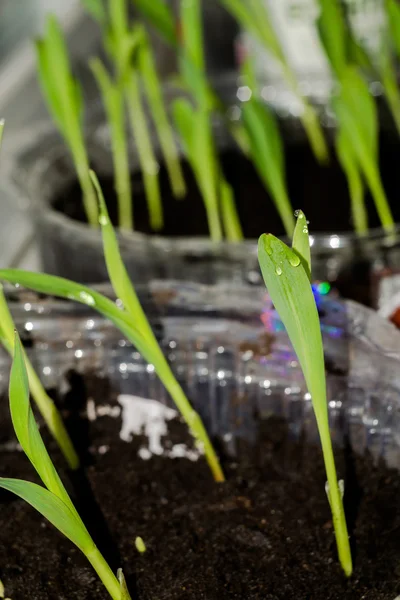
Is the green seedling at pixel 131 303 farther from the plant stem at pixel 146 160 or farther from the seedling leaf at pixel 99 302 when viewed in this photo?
the plant stem at pixel 146 160

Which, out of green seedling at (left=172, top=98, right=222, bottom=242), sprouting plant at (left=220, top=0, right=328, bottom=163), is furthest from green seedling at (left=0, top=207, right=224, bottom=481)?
sprouting plant at (left=220, top=0, right=328, bottom=163)

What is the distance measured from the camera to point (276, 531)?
1.41 ft

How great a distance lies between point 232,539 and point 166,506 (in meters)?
0.05

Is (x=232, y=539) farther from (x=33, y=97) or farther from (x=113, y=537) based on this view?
(x=33, y=97)

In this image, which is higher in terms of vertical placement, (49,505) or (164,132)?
(164,132)

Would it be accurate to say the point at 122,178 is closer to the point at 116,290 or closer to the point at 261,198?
the point at 261,198

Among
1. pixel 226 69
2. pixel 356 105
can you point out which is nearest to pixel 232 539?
pixel 356 105

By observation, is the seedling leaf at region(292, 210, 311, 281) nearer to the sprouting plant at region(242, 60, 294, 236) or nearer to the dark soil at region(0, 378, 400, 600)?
the dark soil at region(0, 378, 400, 600)

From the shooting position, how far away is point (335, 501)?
0.36m

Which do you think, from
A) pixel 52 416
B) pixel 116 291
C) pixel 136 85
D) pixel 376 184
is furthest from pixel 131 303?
pixel 136 85

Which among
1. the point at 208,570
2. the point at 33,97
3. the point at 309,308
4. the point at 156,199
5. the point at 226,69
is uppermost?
Answer: the point at 226,69

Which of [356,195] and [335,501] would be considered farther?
[356,195]

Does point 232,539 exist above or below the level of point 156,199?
below

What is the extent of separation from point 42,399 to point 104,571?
0.12 m
